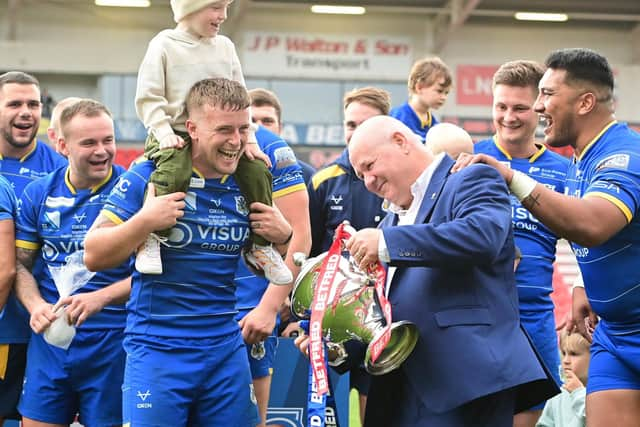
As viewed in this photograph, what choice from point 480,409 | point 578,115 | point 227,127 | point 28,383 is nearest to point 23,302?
point 28,383

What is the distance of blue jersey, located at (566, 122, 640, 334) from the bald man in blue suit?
0.65 metres

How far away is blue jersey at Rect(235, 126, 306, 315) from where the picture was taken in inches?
189

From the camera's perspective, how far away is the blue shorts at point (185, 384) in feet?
11.9

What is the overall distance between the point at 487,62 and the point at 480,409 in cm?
2157

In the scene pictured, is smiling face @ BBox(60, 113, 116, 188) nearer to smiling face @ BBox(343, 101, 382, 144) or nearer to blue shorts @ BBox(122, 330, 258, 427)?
blue shorts @ BBox(122, 330, 258, 427)

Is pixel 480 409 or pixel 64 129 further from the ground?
pixel 64 129

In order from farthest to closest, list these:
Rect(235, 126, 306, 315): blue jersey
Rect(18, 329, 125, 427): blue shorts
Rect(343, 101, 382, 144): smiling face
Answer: Rect(343, 101, 382, 144): smiling face, Rect(235, 126, 306, 315): blue jersey, Rect(18, 329, 125, 427): blue shorts

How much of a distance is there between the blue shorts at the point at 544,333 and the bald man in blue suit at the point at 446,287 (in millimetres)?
Result: 1689

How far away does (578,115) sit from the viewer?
13.2 ft


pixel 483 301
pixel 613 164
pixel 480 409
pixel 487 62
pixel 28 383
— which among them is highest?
pixel 487 62

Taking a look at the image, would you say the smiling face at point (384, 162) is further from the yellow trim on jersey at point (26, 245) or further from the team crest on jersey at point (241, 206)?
the yellow trim on jersey at point (26, 245)

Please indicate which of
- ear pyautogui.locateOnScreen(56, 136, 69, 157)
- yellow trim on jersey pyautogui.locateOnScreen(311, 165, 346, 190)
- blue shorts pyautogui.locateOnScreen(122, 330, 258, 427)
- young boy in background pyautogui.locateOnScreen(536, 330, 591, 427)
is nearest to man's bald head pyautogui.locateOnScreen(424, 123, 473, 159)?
yellow trim on jersey pyautogui.locateOnScreen(311, 165, 346, 190)

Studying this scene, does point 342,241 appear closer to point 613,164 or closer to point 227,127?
point 227,127

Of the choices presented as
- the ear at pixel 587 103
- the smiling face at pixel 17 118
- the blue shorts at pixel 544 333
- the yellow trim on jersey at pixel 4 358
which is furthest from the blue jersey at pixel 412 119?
the yellow trim on jersey at pixel 4 358
